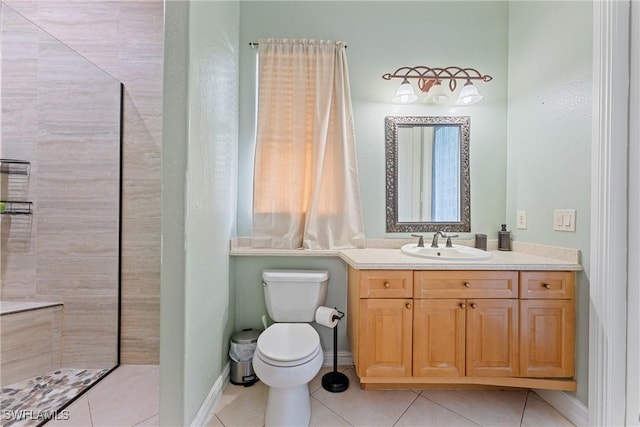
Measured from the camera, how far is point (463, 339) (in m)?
1.42

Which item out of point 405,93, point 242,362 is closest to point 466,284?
point 405,93

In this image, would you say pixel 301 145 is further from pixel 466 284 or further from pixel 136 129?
pixel 466 284

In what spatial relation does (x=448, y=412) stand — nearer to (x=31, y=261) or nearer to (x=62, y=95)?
(x=31, y=261)

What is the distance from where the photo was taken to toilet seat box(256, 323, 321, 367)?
128cm

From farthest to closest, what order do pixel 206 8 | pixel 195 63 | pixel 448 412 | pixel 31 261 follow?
pixel 31 261
pixel 448 412
pixel 206 8
pixel 195 63

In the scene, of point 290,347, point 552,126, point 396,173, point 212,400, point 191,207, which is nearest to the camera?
point 191,207

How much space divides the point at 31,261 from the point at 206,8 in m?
2.05

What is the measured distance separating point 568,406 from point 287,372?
5.17ft

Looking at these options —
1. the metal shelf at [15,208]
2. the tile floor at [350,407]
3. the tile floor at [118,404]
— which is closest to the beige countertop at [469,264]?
the tile floor at [350,407]

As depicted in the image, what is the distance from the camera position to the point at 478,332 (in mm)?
1421

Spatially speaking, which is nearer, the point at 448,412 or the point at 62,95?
the point at 448,412

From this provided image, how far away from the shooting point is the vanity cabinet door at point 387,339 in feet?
4.68

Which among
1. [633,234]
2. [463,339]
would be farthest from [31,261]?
[633,234]

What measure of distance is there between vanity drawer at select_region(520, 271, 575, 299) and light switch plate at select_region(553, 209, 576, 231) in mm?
255
